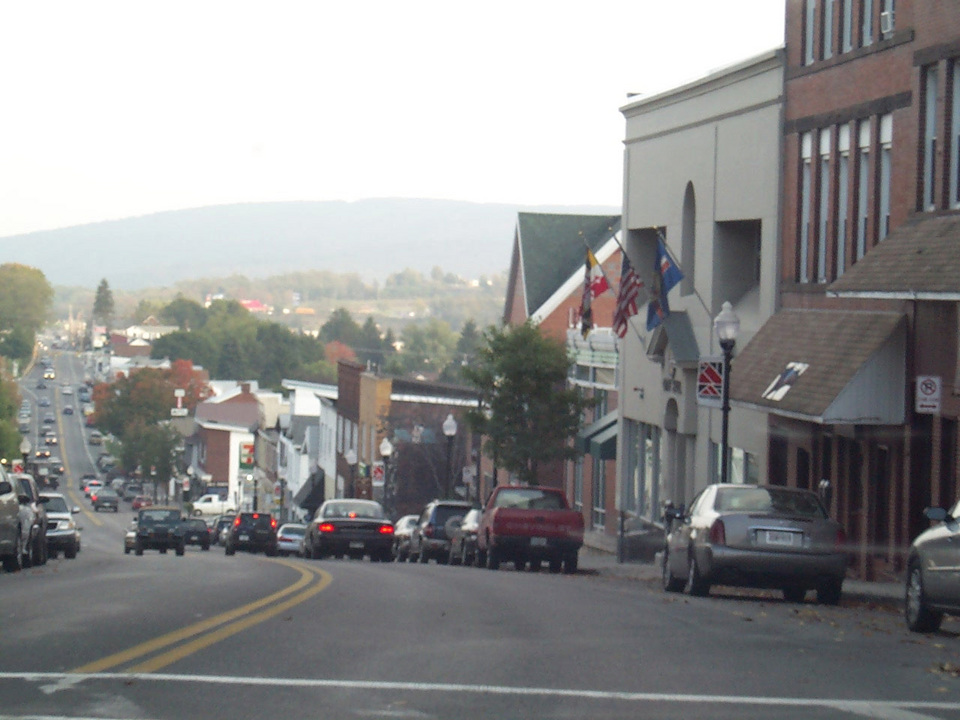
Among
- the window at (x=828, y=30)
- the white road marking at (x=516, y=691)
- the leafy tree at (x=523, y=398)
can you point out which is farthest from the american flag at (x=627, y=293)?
the white road marking at (x=516, y=691)

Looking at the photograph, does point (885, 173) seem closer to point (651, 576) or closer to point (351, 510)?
point (651, 576)

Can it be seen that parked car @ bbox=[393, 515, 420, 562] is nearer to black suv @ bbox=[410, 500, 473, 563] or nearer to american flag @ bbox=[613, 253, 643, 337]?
black suv @ bbox=[410, 500, 473, 563]

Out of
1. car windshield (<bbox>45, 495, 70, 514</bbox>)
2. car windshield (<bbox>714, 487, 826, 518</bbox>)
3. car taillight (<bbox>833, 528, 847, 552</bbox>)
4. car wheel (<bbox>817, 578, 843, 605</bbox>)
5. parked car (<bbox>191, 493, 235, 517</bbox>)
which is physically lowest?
parked car (<bbox>191, 493, 235, 517</bbox>)

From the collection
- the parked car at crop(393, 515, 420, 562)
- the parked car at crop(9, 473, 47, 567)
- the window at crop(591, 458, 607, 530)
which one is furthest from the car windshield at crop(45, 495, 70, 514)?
the window at crop(591, 458, 607, 530)

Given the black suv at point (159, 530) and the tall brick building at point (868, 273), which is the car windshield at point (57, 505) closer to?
the black suv at point (159, 530)

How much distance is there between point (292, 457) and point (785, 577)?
78.9 meters

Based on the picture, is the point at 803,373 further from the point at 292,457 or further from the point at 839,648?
the point at 292,457

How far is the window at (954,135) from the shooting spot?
22891 mm

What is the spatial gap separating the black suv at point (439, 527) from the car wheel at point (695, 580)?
662 inches

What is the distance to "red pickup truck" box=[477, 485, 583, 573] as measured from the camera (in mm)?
28703

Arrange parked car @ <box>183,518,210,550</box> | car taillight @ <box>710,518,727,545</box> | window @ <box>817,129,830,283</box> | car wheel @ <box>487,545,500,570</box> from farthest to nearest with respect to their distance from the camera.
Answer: parked car @ <box>183,518,210,550</box> < car wheel @ <box>487,545,500,570</box> < window @ <box>817,129,830,283</box> < car taillight @ <box>710,518,727,545</box>

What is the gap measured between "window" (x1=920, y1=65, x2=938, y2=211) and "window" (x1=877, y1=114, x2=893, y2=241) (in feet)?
5.07

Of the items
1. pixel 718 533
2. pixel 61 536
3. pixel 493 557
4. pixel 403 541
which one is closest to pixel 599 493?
pixel 403 541

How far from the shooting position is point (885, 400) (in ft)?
77.2
